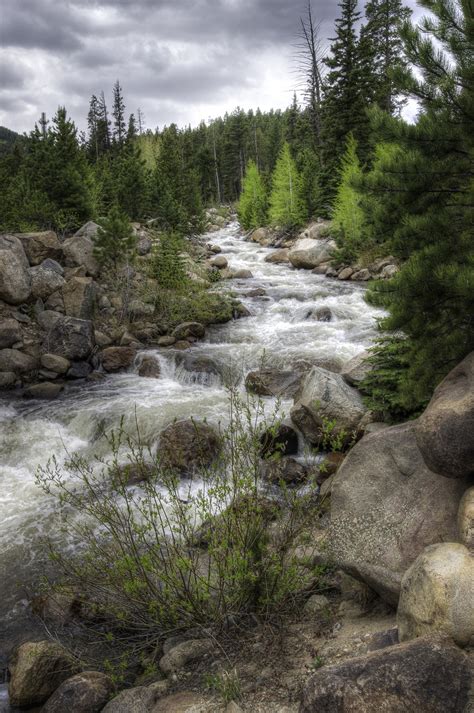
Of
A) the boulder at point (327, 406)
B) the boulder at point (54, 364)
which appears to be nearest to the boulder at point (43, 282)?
the boulder at point (54, 364)

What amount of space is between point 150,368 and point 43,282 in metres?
5.88

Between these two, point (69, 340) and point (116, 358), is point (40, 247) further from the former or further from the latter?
point (116, 358)

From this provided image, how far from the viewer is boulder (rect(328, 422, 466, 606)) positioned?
441 cm

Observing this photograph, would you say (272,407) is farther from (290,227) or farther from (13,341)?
(290,227)

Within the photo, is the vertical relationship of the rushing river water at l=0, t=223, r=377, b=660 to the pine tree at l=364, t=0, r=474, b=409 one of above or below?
below

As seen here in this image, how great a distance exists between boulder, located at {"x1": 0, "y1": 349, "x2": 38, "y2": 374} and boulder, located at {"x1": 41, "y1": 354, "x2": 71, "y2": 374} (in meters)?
0.32

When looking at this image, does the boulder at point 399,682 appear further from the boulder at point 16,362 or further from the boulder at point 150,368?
the boulder at point 16,362

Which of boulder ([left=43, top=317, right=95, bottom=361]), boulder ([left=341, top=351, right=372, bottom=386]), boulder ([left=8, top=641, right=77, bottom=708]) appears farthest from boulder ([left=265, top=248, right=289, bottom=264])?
boulder ([left=8, top=641, right=77, bottom=708])

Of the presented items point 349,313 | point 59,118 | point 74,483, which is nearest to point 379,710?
point 74,483

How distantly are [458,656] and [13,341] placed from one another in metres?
14.5

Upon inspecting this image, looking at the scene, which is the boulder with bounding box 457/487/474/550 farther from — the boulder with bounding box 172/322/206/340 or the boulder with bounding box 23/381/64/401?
the boulder with bounding box 172/322/206/340

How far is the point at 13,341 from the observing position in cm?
1450

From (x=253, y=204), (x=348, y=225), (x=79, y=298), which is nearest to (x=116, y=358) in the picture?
(x=79, y=298)

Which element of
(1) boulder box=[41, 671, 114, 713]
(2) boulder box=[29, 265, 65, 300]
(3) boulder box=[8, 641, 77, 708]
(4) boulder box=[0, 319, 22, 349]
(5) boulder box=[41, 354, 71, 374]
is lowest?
(3) boulder box=[8, 641, 77, 708]
